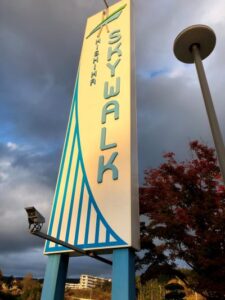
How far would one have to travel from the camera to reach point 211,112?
3602 millimetres

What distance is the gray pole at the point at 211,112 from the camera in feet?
10.7

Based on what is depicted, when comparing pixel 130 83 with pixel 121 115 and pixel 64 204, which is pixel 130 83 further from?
pixel 64 204

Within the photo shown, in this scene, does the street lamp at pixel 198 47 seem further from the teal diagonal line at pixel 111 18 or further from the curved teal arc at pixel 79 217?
the teal diagonal line at pixel 111 18

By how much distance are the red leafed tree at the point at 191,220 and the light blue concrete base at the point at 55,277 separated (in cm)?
268

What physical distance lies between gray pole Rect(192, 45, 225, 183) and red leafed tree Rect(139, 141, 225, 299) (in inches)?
180

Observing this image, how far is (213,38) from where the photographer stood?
4.25m

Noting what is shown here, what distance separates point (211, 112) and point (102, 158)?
373 centimetres

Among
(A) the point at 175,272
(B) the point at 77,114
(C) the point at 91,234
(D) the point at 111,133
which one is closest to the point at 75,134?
(B) the point at 77,114

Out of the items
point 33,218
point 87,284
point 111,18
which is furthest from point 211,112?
point 87,284

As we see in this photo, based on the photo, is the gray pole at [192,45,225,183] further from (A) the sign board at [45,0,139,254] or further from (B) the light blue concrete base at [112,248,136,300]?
(B) the light blue concrete base at [112,248,136,300]

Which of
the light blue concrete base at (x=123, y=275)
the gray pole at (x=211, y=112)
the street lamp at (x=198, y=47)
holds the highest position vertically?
the street lamp at (x=198, y=47)

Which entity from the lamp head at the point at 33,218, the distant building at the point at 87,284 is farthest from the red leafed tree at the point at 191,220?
the distant building at the point at 87,284

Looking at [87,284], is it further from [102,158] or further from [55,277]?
[102,158]

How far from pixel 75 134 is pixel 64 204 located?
6.59 feet
